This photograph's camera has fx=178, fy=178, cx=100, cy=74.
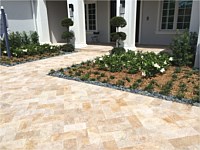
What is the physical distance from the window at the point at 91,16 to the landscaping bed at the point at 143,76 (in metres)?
5.68

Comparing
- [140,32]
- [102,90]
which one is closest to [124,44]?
[140,32]

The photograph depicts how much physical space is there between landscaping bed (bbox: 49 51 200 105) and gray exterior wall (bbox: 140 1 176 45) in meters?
4.00

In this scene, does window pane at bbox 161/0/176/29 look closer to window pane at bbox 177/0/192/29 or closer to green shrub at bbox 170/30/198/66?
window pane at bbox 177/0/192/29

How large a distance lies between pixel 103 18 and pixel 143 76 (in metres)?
6.92

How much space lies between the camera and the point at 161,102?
11.1ft

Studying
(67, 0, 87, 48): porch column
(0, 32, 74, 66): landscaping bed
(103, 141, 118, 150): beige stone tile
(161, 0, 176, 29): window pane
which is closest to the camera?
(103, 141, 118, 150): beige stone tile

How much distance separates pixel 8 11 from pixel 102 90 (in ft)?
31.2

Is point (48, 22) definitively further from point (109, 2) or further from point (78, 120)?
point (78, 120)

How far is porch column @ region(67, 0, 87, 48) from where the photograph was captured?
357 inches

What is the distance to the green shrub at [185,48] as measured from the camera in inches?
216

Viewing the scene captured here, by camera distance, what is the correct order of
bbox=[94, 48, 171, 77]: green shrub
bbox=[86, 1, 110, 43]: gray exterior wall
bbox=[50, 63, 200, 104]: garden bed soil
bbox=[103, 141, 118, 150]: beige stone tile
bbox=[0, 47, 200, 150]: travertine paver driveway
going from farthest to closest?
bbox=[86, 1, 110, 43]: gray exterior wall, bbox=[94, 48, 171, 77]: green shrub, bbox=[50, 63, 200, 104]: garden bed soil, bbox=[0, 47, 200, 150]: travertine paver driveway, bbox=[103, 141, 118, 150]: beige stone tile

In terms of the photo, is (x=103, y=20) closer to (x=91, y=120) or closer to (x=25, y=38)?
(x=25, y=38)

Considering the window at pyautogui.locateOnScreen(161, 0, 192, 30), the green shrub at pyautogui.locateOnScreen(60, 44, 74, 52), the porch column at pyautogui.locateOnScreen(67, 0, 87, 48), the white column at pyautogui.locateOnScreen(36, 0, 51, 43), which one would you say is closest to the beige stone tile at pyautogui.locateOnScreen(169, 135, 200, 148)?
the green shrub at pyautogui.locateOnScreen(60, 44, 74, 52)

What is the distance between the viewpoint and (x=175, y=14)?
349 inches
